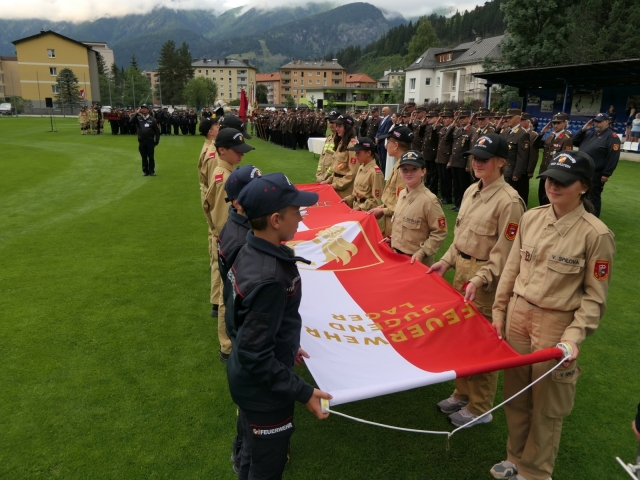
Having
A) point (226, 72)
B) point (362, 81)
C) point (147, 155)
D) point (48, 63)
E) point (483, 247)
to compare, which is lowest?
point (147, 155)

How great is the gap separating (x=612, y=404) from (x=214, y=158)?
4841 mm

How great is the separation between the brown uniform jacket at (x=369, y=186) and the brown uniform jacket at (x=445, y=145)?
6.05m

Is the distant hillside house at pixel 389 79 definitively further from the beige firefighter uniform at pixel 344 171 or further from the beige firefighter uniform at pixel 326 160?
the beige firefighter uniform at pixel 344 171

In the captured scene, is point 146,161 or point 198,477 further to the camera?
point 146,161

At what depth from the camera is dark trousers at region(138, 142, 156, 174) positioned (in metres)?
14.3

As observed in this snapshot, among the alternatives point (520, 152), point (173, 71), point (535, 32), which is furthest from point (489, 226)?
point (173, 71)

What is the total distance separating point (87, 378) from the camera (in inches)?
157

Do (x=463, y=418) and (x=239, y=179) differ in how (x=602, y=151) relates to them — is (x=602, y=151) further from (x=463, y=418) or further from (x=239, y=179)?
(x=239, y=179)

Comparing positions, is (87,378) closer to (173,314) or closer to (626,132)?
(173,314)

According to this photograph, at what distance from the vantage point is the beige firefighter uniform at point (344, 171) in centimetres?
687

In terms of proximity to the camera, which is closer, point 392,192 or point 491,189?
point 491,189

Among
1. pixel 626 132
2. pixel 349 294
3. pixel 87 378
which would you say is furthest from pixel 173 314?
pixel 626 132

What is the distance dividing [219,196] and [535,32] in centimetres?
3400

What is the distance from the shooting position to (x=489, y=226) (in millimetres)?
3248
